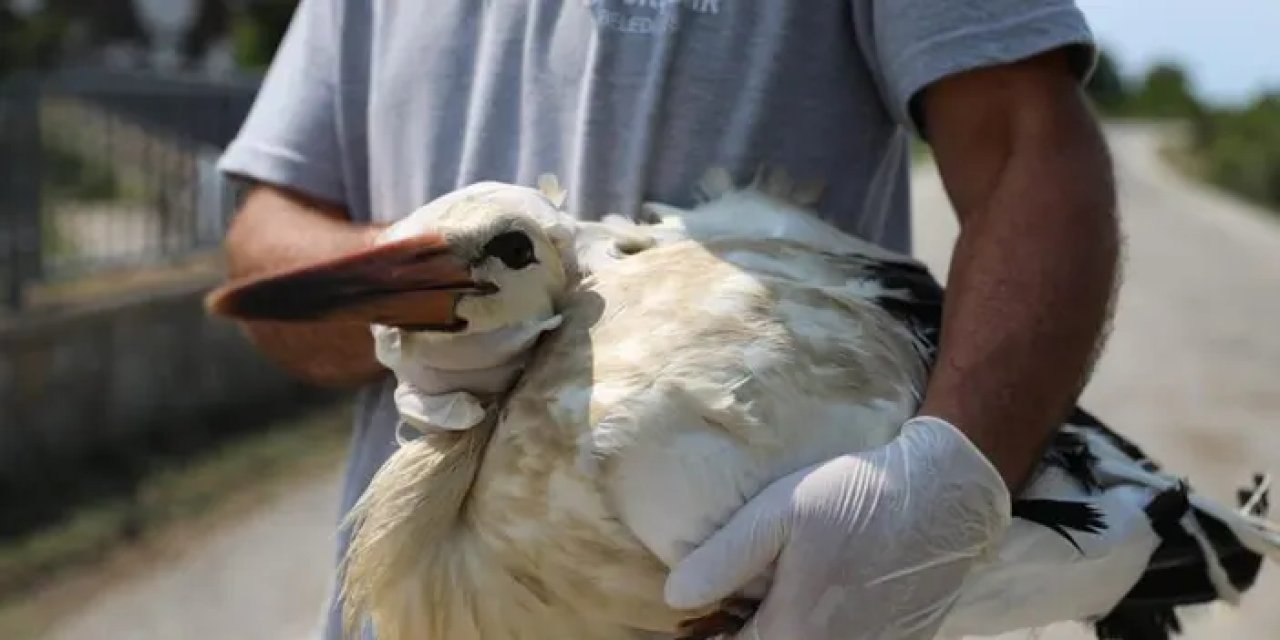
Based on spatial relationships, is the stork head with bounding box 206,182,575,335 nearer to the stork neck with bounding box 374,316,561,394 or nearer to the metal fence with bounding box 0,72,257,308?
the stork neck with bounding box 374,316,561,394

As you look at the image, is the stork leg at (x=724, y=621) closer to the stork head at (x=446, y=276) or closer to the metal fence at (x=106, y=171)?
the stork head at (x=446, y=276)

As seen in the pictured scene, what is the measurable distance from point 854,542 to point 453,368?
1.41 ft

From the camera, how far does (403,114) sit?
203 cm

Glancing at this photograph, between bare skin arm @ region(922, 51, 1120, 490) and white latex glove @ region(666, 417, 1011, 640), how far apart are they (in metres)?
0.06

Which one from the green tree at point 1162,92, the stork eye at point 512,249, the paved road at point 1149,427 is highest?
the stork eye at point 512,249

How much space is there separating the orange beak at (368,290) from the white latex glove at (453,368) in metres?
0.05

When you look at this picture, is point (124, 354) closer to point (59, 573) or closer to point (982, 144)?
point (59, 573)

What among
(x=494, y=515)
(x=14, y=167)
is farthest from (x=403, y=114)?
(x=14, y=167)

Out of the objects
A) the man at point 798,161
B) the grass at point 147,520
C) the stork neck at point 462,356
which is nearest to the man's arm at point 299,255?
the man at point 798,161

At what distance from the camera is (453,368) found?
1.68 meters

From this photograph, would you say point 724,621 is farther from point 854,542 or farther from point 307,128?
point 307,128

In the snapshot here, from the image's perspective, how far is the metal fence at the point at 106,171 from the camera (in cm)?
634

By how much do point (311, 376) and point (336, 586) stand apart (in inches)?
10.6

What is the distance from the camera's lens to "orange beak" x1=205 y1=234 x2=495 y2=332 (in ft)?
5.11
